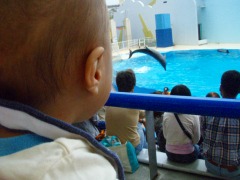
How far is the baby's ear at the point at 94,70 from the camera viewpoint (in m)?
0.48

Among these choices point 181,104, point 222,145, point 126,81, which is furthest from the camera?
point 126,81

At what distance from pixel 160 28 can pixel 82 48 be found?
47.0 feet

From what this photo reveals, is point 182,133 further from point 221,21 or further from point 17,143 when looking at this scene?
point 221,21

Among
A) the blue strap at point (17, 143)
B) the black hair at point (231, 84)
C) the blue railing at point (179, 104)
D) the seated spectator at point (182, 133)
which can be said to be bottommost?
the seated spectator at point (182, 133)

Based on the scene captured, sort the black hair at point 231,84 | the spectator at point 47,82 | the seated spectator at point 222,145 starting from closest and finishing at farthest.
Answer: the spectator at point 47,82 → the seated spectator at point 222,145 → the black hair at point 231,84

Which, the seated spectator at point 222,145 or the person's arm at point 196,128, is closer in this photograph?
the seated spectator at point 222,145

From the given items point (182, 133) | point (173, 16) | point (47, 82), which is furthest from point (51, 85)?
point (173, 16)

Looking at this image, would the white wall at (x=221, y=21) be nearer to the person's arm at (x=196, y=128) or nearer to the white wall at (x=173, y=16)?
the white wall at (x=173, y=16)

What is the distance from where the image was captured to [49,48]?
0.44m

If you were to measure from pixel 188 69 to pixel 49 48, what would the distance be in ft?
33.0

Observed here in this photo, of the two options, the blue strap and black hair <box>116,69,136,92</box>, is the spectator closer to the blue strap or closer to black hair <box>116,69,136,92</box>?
the blue strap

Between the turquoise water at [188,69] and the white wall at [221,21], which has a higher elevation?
the white wall at [221,21]

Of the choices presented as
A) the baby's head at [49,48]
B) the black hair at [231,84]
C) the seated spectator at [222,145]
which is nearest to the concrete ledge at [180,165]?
the seated spectator at [222,145]

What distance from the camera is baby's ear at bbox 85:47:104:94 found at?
0.48 m
